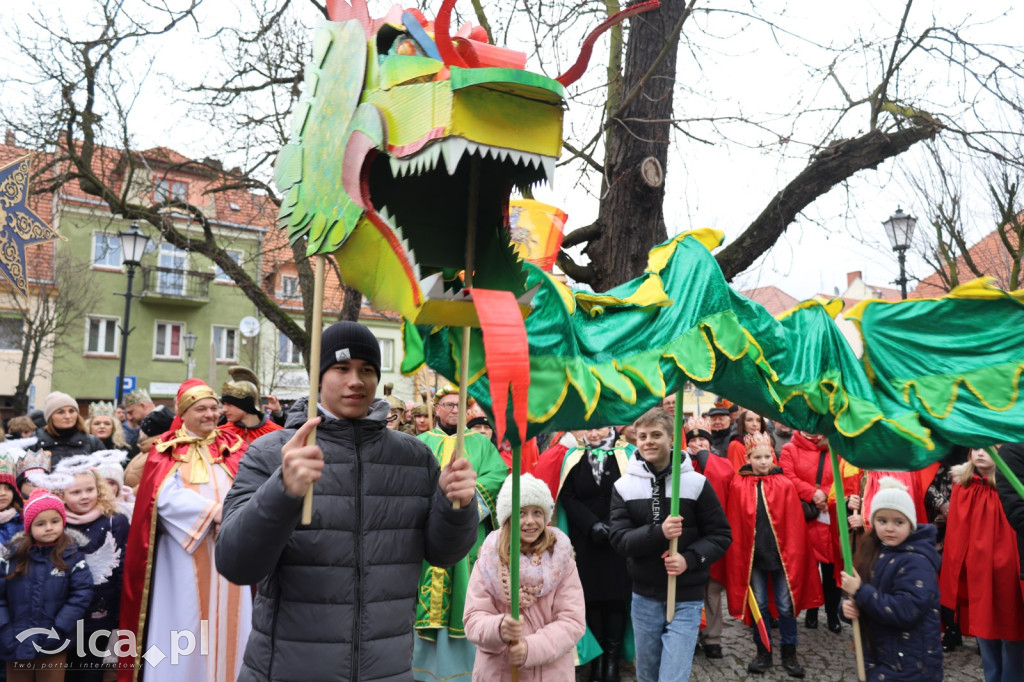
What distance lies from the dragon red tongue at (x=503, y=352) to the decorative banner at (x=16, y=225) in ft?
15.2

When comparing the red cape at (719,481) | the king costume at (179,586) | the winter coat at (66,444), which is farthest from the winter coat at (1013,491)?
the winter coat at (66,444)

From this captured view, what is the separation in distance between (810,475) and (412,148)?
5.84 metres

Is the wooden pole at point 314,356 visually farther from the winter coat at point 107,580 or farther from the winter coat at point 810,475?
the winter coat at point 810,475

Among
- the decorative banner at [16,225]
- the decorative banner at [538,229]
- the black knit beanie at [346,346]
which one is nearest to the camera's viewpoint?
the black knit beanie at [346,346]

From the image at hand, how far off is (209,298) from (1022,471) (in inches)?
1177

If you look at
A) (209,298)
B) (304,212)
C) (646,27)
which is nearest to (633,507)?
(304,212)

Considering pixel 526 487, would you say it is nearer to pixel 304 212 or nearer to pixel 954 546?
pixel 304 212

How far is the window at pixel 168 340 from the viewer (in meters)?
29.6

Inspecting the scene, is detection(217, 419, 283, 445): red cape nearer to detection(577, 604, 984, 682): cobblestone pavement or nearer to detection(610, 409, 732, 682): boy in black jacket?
detection(610, 409, 732, 682): boy in black jacket

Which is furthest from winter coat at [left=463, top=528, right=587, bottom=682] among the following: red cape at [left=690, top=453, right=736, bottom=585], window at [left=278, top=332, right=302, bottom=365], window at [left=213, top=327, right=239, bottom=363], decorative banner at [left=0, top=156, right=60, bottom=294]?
window at [left=213, top=327, right=239, bottom=363]

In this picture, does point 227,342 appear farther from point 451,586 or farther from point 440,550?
point 440,550

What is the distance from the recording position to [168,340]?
2983 cm

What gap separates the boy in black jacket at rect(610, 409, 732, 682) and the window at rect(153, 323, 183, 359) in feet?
93.2

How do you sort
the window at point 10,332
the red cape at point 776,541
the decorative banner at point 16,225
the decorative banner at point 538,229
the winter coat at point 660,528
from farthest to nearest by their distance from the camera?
1. the window at point 10,332
2. the red cape at point 776,541
3. the decorative banner at point 16,225
4. the winter coat at point 660,528
5. the decorative banner at point 538,229
